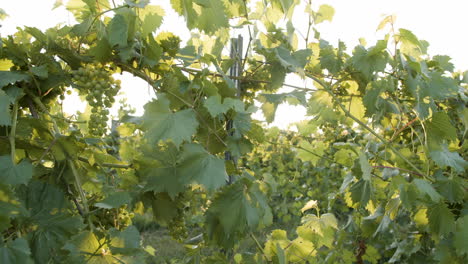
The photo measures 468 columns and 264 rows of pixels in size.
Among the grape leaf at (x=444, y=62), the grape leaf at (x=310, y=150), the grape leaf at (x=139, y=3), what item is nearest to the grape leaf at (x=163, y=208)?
the grape leaf at (x=139, y=3)

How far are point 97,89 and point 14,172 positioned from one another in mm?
332

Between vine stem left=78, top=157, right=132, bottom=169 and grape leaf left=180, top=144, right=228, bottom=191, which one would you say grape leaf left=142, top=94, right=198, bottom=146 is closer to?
grape leaf left=180, top=144, right=228, bottom=191

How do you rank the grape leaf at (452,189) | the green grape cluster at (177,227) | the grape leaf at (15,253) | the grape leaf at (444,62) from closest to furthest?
the grape leaf at (15,253), the green grape cluster at (177,227), the grape leaf at (452,189), the grape leaf at (444,62)

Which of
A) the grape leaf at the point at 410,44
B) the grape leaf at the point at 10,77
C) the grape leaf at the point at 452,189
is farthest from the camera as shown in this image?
the grape leaf at the point at 452,189

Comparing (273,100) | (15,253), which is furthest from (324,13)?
(15,253)

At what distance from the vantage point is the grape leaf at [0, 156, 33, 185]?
1.05m

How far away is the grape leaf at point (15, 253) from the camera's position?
95 cm

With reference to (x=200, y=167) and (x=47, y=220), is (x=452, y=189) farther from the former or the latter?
(x=47, y=220)

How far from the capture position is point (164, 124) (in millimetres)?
1152

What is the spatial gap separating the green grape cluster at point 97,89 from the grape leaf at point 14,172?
0.28 meters

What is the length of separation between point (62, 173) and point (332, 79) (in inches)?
42.7

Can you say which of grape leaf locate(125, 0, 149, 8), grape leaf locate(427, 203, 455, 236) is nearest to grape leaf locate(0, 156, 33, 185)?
grape leaf locate(125, 0, 149, 8)

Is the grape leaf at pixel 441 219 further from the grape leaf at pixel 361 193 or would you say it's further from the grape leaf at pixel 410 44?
the grape leaf at pixel 410 44

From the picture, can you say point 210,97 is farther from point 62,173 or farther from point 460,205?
point 460,205
